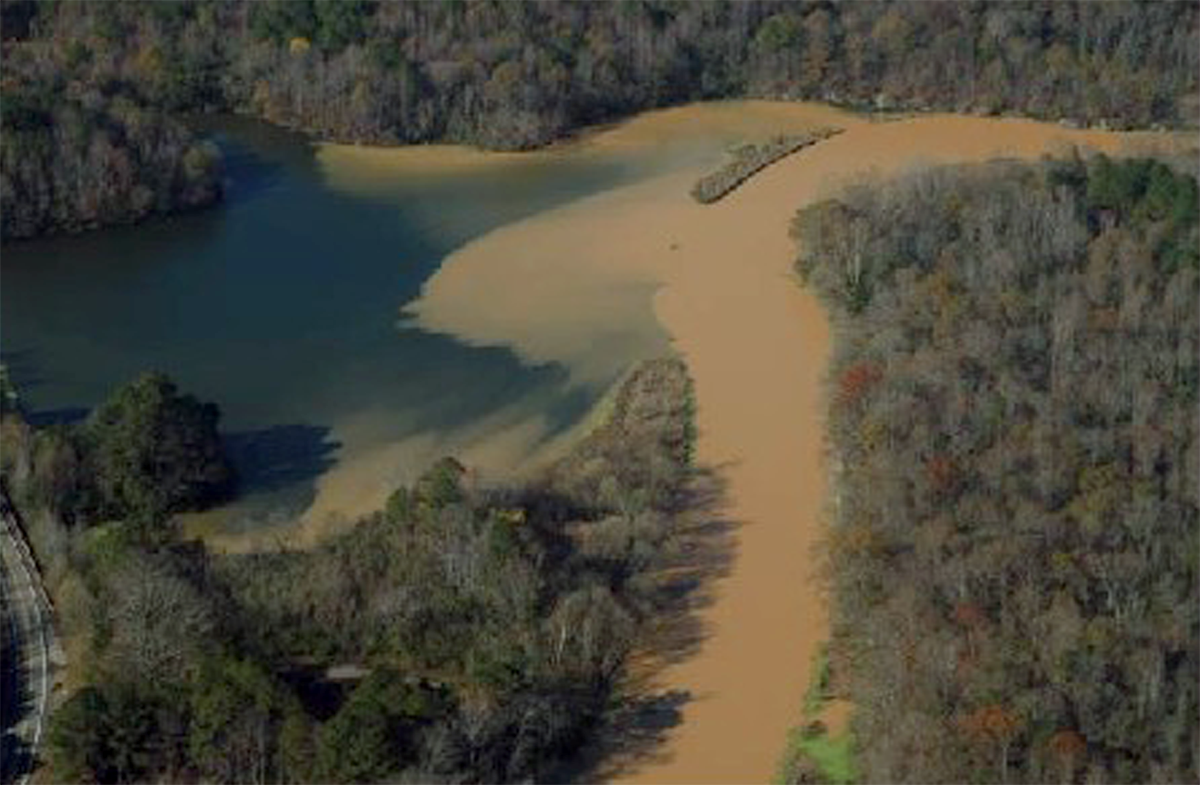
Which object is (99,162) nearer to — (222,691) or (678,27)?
(678,27)

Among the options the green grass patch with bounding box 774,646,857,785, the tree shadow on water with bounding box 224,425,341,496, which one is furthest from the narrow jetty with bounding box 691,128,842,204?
the green grass patch with bounding box 774,646,857,785

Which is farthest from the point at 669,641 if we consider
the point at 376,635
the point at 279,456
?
the point at 279,456

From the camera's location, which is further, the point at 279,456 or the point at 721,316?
the point at 721,316

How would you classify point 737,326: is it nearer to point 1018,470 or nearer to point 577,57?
point 1018,470

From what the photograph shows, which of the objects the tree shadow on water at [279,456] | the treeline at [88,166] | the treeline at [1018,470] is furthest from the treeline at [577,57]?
the tree shadow on water at [279,456]

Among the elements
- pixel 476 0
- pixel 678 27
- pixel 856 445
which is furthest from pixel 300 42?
pixel 856 445

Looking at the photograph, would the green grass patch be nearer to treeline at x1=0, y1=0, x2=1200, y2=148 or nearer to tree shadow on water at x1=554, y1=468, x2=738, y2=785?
tree shadow on water at x1=554, y1=468, x2=738, y2=785
